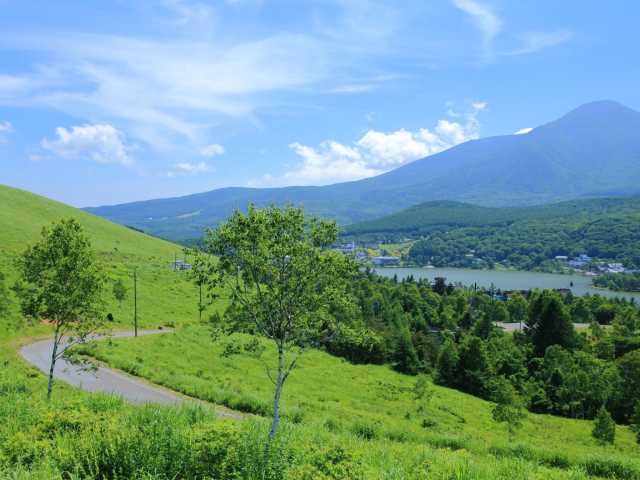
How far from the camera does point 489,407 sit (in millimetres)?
47438

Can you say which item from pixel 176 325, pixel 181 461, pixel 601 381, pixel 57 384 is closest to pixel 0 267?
pixel 176 325

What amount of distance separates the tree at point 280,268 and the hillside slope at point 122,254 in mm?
24427

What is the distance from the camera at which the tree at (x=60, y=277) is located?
19.1 m

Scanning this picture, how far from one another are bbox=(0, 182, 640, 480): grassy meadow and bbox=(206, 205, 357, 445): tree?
1171mm

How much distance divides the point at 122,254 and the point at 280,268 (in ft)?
265

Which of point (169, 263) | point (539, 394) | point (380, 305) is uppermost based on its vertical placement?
point (169, 263)

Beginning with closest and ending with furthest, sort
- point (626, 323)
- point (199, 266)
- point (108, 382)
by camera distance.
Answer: point (199, 266) → point (108, 382) → point (626, 323)

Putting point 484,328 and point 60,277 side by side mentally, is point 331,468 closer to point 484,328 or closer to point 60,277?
point 60,277

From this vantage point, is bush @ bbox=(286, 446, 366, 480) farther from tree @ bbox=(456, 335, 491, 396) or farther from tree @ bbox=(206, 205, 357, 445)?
tree @ bbox=(456, 335, 491, 396)

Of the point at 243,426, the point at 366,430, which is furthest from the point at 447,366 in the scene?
the point at 243,426

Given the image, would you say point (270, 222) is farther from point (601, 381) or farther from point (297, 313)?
point (601, 381)

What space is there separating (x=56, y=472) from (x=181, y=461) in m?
2.26

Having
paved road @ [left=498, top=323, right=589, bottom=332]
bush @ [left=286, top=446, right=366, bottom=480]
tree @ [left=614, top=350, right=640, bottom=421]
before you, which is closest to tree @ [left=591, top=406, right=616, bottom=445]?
tree @ [left=614, top=350, right=640, bottom=421]

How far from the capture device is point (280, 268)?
13.8m
